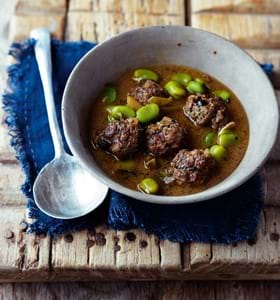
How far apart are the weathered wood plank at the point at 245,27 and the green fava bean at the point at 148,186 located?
2.70 feet

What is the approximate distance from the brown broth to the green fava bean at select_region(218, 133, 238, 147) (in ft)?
0.05

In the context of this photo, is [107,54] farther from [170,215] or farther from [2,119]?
[170,215]

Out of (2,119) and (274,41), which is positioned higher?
(274,41)

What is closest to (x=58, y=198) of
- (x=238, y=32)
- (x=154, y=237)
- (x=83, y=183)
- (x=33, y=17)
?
(x=83, y=183)

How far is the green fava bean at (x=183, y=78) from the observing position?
7.25ft

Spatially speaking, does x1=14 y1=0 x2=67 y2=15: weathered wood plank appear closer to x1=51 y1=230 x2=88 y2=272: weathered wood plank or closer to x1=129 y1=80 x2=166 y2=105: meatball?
x1=129 y1=80 x2=166 y2=105: meatball

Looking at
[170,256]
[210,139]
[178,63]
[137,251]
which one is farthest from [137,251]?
[178,63]

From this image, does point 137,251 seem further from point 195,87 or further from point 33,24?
point 33,24

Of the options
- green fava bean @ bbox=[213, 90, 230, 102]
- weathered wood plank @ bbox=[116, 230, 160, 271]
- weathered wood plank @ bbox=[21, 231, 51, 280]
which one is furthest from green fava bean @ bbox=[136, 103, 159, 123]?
weathered wood plank @ bbox=[21, 231, 51, 280]

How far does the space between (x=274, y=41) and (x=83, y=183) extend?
103 cm

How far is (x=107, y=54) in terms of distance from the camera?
2.16 meters

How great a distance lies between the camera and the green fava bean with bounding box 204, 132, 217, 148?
208 cm

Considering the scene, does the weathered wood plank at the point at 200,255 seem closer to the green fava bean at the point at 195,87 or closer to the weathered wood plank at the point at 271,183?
the weathered wood plank at the point at 271,183

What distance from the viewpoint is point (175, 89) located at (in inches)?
85.0
